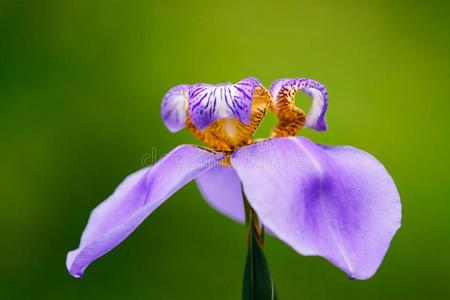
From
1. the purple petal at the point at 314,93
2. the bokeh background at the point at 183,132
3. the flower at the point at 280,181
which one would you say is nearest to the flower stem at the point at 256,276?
the flower at the point at 280,181

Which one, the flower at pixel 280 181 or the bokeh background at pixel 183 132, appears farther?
the bokeh background at pixel 183 132

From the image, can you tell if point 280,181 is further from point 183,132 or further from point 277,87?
point 183,132

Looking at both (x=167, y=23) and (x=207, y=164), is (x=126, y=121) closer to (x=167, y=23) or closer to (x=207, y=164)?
(x=167, y=23)

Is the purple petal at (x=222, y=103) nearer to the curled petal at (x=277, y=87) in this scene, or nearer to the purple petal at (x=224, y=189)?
the curled petal at (x=277, y=87)

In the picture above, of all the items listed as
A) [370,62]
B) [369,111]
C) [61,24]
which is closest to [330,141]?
[369,111]

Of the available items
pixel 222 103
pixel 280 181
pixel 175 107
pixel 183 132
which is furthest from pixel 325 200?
pixel 183 132

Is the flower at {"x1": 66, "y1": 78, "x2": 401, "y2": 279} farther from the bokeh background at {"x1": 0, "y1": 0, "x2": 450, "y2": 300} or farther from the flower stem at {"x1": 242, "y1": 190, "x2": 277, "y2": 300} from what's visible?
the bokeh background at {"x1": 0, "y1": 0, "x2": 450, "y2": 300}
